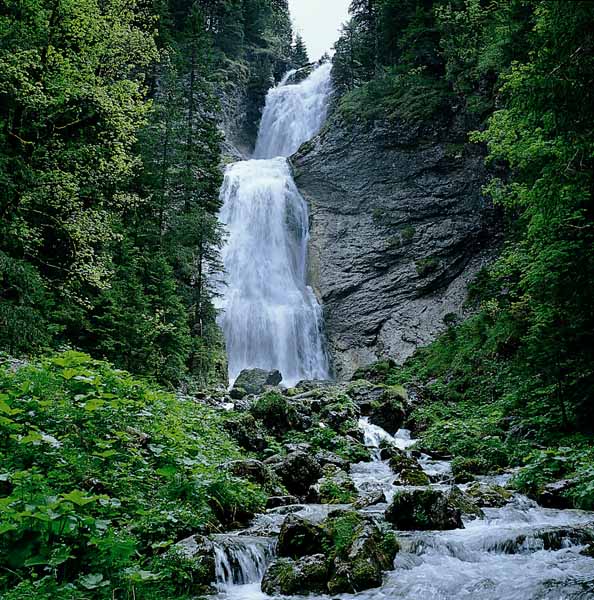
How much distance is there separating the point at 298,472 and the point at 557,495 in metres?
4.13

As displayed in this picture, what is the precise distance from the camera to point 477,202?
1109 inches

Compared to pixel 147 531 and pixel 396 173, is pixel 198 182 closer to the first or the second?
pixel 396 173

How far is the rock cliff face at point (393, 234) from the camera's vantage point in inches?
1088

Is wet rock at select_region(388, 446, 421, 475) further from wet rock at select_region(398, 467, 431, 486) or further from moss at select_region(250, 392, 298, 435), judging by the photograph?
moss at select_region(250, 392, 298, 435)

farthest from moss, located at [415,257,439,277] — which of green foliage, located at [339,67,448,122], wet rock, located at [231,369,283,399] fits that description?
wet rock, located at [231,369,283,399]

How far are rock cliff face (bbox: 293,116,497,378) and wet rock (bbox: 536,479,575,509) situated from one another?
18161mm

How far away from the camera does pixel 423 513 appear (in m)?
7.15

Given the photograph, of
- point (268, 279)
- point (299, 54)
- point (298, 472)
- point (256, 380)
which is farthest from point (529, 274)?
point (299, 54)

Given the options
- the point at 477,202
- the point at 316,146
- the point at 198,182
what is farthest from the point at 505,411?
the point at 316,146

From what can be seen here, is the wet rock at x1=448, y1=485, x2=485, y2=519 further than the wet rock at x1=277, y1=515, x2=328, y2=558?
Yes

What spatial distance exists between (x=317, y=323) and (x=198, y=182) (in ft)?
34.8

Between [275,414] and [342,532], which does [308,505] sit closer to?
[342,532]

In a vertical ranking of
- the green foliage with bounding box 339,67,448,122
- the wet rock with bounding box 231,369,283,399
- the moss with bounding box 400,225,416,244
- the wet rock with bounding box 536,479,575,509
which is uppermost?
the green foliage with bounding box 339,67,448,122

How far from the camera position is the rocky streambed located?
5.24 meters
